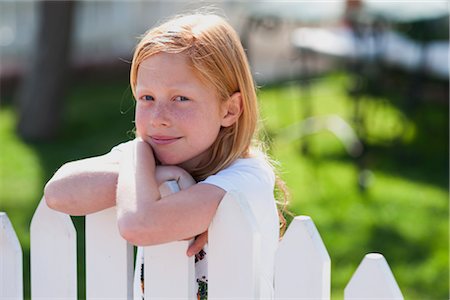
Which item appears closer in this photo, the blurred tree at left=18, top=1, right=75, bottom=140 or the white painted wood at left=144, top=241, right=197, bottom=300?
the white painted wood at left=144, top=241, right=197, bottom=300

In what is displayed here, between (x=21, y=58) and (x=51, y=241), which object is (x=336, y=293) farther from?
(x=21, y=58)

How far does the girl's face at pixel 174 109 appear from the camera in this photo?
190 centimetres

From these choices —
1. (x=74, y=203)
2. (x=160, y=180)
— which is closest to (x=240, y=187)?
(x=160, y=180)

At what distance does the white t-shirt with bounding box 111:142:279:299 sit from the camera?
1895 mm

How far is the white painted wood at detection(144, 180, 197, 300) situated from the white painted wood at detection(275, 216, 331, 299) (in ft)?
0.68

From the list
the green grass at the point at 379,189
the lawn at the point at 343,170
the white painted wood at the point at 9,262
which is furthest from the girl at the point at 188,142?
the lawn at the point at 343,170

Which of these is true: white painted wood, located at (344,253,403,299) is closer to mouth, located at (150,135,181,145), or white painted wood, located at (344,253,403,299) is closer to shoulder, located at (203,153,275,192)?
shoulder, located at (203,153,275,192)

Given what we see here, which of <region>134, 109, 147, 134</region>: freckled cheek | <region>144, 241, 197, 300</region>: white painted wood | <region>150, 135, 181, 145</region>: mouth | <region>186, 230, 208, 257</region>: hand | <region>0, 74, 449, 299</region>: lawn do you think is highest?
<region>134, 109, 147, 134</region>: freckled cheek

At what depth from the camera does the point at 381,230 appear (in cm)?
504

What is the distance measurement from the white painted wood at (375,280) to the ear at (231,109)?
1.53 ft

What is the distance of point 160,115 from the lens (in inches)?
75.1

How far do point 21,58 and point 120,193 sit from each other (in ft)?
25.0

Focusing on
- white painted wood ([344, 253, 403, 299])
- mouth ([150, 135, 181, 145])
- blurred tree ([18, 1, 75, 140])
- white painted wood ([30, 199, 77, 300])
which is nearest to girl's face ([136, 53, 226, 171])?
mouth ([150, 135, 181, 145])

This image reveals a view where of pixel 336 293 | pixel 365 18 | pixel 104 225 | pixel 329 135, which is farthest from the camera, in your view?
pixel 329 135
